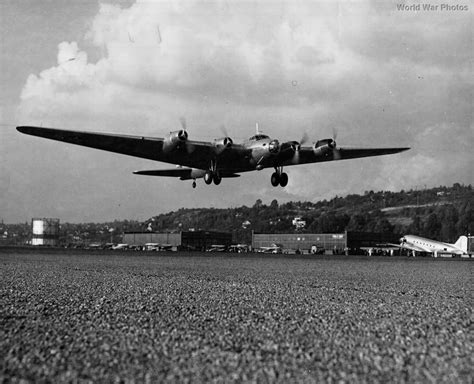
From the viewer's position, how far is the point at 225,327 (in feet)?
44.2

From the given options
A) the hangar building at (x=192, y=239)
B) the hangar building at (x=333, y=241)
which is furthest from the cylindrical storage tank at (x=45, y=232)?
the hangar building at (x=333, y=241)

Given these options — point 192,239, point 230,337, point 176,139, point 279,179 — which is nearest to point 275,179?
point 279,179

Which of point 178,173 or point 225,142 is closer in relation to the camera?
point 225,142

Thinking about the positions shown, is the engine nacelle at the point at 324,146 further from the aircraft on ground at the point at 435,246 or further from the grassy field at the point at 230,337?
the aircraft on ground at the point at 435,246

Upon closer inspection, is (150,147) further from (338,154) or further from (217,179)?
(338,154)

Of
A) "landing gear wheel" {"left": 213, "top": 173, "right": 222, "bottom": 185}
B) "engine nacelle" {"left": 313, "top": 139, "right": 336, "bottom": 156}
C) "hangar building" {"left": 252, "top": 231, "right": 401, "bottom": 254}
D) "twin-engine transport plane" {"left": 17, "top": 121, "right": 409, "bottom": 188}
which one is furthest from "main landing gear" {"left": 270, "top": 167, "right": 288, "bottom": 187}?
"hangar building" {"left": 252, "top": 231, "right": 401, "bottom": 254}

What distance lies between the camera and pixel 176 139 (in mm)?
39562

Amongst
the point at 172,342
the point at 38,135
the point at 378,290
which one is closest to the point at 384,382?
the point at 172,342

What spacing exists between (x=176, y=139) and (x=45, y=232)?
136 metres

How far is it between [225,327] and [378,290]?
12.9 m

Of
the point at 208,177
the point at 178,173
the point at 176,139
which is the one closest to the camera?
the point at 176,139

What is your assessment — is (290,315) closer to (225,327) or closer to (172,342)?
(225,327)

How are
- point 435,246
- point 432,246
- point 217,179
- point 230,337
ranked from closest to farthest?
point 230,337
point 217,179
point 435,246
point 432,246

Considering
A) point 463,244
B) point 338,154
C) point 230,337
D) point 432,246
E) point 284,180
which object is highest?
point 338,154
